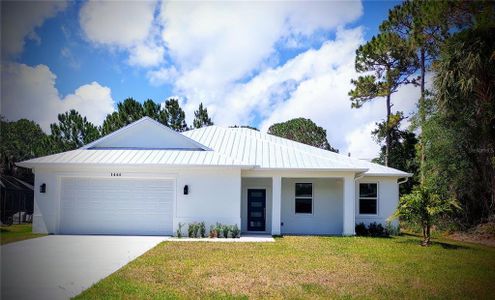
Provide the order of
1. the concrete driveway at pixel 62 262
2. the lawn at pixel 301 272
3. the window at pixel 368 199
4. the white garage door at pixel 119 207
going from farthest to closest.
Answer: the window at pixel 368 199 → the white garage door at pixel 119 207 → the lawn at pixel 301 272 → the concrete driveway at pixel 62 262

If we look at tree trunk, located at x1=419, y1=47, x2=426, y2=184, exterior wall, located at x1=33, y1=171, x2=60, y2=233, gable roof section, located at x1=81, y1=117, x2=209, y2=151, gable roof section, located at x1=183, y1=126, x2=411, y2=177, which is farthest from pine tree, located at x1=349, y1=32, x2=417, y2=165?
exterior wall, located at x1=33, y1=171, x2=60, y2=233

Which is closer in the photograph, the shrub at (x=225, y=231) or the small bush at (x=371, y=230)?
the shrub at (x=225, y=231)

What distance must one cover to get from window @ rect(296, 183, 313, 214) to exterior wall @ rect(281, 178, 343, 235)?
178 millimetres

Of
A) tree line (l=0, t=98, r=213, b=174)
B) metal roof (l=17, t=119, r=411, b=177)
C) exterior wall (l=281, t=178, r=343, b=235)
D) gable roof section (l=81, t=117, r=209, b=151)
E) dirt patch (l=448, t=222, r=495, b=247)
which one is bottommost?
dirt patch (l=448, t=222, r=495, b=247)

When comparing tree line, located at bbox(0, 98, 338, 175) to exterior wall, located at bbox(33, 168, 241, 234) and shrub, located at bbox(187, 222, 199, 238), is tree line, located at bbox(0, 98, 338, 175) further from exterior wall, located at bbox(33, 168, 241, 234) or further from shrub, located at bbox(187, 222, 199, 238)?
shrub, located at bbox(187, 222, 199, 238)

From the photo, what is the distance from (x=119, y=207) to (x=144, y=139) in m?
3.18

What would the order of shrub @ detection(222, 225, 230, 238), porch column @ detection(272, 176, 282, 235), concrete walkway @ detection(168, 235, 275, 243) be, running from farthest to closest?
porch column @ detection(272, 176, 282, 235) < shrub @ detection(222, 225, 230, 238) < concrete walkway @ detection(168, 235, 275, 243)

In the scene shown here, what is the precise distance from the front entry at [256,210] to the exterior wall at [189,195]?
2572 mm

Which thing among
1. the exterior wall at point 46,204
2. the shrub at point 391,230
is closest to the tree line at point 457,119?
the shrub at point 391,230

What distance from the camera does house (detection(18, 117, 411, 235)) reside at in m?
16.6

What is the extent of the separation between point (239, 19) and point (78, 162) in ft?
26.2

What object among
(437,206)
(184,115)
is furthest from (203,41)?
(184,115)

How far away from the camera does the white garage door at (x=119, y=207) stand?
16.8m

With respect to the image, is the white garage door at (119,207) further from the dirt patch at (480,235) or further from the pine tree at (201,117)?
the pine tree at (201,117)
